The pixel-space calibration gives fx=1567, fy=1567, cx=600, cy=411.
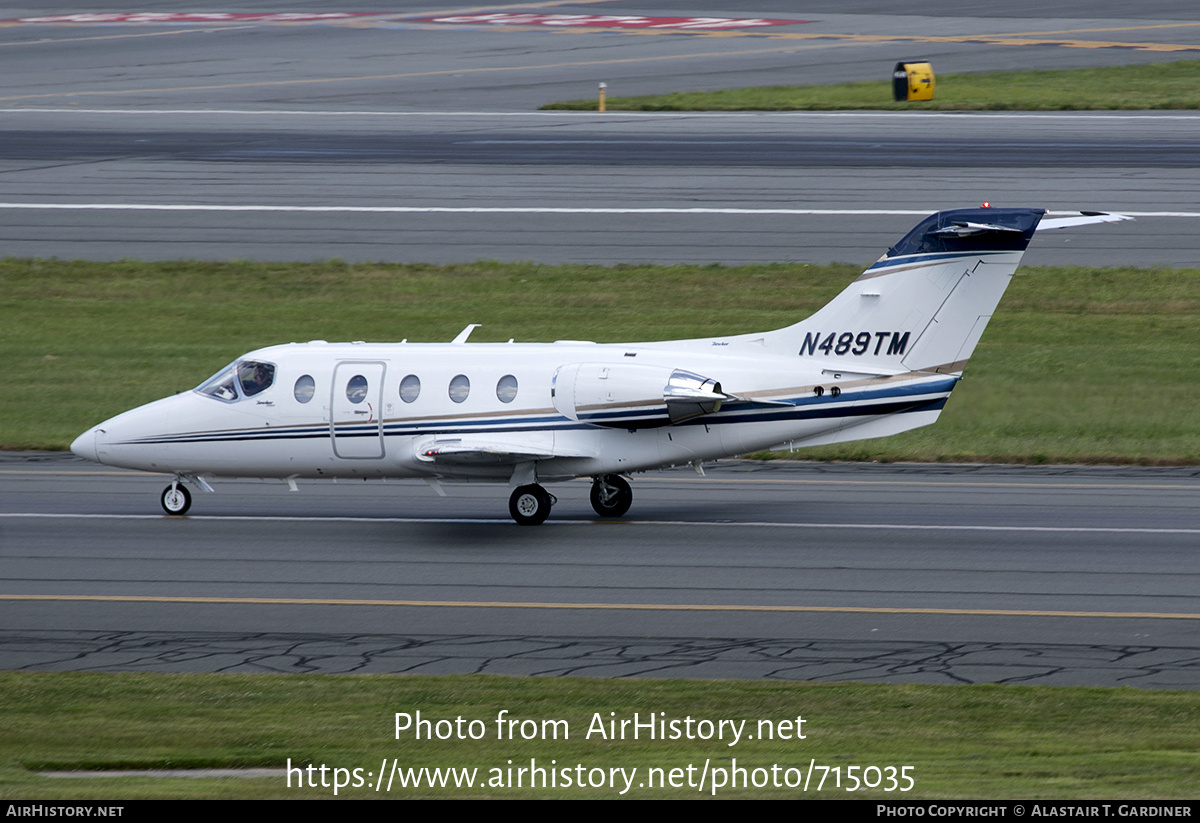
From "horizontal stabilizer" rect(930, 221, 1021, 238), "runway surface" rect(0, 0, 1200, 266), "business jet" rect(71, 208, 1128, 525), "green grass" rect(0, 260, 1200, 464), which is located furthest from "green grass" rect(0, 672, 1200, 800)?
"runway surface" rect(0, 0, 1200, 266)

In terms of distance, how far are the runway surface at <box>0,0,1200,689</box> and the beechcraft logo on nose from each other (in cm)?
241

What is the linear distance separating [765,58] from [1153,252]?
3060cm

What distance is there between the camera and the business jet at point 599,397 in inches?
791

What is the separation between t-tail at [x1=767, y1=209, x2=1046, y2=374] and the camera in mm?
19812

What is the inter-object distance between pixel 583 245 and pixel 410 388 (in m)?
18.2

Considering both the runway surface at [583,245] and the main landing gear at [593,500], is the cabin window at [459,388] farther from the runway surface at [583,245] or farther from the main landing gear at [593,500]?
the runway surface at [583,245]

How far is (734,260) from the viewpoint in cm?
3741

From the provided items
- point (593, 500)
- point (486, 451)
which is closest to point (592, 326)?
point (593, 500)

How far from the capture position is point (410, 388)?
21125mm

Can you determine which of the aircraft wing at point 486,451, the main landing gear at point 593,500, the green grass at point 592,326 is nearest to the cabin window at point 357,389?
the aircraft wing at point 486,451

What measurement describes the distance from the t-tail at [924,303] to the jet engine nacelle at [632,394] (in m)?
1.57

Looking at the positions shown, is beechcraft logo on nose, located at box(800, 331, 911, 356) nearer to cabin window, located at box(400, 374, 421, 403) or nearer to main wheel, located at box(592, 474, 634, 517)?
main wheel, located at box(592, 474, 634, 517)

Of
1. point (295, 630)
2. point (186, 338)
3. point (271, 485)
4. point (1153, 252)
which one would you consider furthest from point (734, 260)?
point (295, 630)
